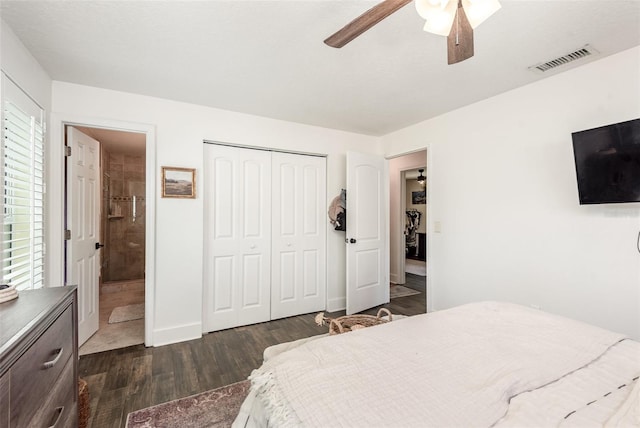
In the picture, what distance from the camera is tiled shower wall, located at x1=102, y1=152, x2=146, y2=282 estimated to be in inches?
187

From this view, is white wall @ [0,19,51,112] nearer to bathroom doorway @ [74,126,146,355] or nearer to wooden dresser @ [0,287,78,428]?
wooden dresser @ [0,287,78,428]

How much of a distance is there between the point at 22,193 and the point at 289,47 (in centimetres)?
191

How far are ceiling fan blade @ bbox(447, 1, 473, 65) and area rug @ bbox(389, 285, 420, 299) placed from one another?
3.53 meters

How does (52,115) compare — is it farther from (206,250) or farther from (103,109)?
(206,250)

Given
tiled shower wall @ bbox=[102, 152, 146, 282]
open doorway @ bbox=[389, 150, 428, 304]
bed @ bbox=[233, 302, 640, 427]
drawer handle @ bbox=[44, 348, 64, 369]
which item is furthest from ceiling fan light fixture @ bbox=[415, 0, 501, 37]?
tiled shower wall @ bbox=[102, 152, 146, 282]

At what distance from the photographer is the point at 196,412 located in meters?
1.75

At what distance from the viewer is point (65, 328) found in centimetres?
124

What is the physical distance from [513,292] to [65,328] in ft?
10.1

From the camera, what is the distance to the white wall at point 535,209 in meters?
1.90

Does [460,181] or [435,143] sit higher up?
[435,143]

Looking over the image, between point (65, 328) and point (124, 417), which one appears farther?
point (124, 417)

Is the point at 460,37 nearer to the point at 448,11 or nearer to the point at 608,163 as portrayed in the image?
the point at 448,11

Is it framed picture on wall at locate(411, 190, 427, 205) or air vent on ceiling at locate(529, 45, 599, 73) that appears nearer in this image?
air vent on ceiling at locate(529, 45, 599, 73)

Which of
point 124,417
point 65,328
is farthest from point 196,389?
point 65,328
